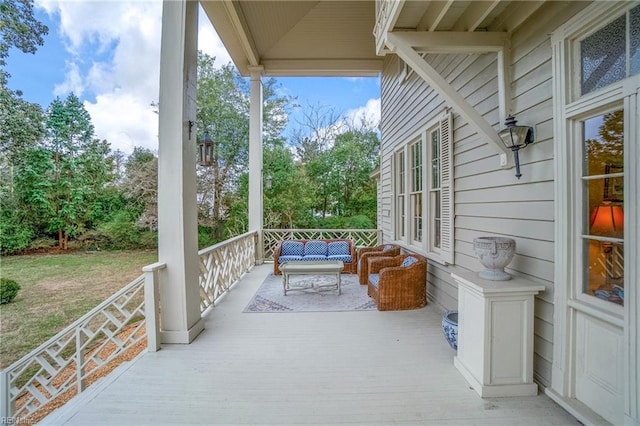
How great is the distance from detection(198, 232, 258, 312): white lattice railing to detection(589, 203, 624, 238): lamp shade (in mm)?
3863

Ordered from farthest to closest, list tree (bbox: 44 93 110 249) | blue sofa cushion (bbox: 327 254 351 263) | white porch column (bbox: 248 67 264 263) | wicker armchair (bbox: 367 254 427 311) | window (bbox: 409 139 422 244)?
tree (bbox: 44 93 110 249) < white porch column (bbox: 248 67 264 263) < blue sofa cushion (bbox: 327 254 351 263) < window (bbox: 409 139 422 244) < wicker armchair (bbox: 367 254 427 311)

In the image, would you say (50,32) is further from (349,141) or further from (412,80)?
(349,141)

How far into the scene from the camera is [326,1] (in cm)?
604

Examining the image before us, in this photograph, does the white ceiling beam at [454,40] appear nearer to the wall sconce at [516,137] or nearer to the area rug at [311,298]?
the wall sconce at [516,137]

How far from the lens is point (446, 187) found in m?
3.61

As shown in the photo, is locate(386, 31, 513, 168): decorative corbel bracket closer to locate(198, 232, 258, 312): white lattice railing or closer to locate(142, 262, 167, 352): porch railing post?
locate(142, 262, 167, 352): porch railing post

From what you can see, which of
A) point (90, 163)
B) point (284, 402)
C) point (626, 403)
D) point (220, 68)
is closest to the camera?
point (626, 403)

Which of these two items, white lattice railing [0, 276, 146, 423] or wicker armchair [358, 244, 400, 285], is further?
wicker armchair [358, 244, 400, 285]

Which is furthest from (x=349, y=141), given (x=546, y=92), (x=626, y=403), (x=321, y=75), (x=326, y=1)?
(x=626, y=403)

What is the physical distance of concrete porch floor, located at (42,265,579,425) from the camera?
6.11ft

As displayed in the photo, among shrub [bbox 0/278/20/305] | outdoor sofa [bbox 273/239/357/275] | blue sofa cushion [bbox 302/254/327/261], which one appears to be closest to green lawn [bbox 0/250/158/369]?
shrub [bbox 0/278/20/305]

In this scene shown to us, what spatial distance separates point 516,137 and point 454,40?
102cm

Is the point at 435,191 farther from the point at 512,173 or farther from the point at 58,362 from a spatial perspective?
the point at 58,362

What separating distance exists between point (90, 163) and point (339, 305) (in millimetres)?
11440
